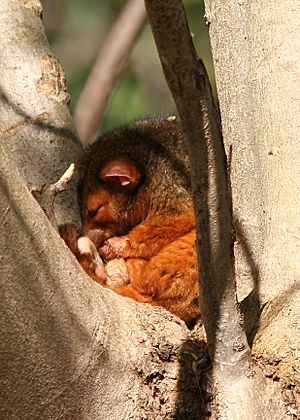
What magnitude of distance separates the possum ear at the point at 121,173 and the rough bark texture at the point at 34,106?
34 cm

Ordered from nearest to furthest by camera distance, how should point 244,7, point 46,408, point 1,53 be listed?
point 46,408 → point 244,7 → point 1,53

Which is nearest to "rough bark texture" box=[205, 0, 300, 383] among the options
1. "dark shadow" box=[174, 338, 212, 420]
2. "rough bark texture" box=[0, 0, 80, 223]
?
"dark shadow" box=[174, 338, 212, 420]

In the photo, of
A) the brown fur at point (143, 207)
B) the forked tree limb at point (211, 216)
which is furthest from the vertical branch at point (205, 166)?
the brown fur at point (143, 207)

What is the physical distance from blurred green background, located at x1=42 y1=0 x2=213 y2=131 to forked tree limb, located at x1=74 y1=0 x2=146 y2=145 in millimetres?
2210

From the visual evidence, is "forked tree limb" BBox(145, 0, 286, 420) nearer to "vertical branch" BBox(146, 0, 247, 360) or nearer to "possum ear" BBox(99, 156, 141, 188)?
"vertical branch" BBox(146, 0, 247, 360)

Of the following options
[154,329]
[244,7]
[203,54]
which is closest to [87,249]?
[154,329]

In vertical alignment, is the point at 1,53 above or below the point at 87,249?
above

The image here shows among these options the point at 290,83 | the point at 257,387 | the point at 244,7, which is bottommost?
the point at 257,387

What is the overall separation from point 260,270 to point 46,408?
755 mm

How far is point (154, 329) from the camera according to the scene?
104 inches

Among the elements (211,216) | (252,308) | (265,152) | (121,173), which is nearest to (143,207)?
(121,173)

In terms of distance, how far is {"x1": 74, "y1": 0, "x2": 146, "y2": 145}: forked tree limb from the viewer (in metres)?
6.27

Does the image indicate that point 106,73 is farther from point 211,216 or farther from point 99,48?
point 211,216

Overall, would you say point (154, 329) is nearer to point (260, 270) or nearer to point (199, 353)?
point (199, 353)
